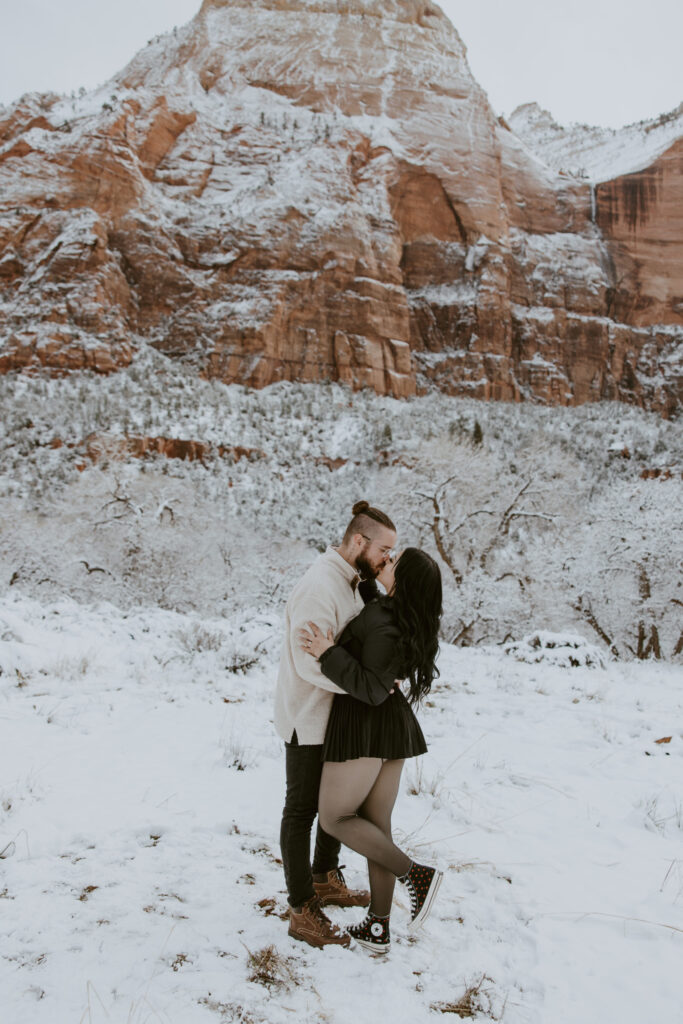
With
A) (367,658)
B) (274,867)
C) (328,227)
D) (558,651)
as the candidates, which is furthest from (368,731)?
(328,227)

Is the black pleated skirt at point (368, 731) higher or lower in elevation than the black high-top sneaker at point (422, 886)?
higher

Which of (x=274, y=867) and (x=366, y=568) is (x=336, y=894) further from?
(x=366, y=568)

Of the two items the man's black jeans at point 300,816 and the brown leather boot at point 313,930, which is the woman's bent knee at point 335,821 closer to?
the man's black jeans at point 300,816

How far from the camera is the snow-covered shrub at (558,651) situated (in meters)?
9.23

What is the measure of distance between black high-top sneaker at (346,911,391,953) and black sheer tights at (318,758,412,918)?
3 cm

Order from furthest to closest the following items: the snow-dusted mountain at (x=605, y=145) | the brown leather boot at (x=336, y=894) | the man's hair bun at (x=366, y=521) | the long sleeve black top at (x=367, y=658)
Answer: the snow-dusted mountain at (x=605, y=145)
the brown leather boot at (x=336, y=894)
the man's hair bun at (x=366, y=521)
the long sleeve black top at (x=367, y=658)

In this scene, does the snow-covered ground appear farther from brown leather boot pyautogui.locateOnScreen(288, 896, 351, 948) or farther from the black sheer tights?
the black sheer tights

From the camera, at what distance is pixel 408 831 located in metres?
3.42

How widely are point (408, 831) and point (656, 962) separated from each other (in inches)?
54.0

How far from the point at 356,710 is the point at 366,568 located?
1.86 feet

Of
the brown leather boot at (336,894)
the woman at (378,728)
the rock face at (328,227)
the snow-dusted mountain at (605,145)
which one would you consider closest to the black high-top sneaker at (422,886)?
the woman at (378,728)

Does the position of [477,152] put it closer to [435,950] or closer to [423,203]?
[423,203]

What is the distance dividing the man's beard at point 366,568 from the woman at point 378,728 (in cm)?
9

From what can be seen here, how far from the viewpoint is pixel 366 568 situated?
2.49m
